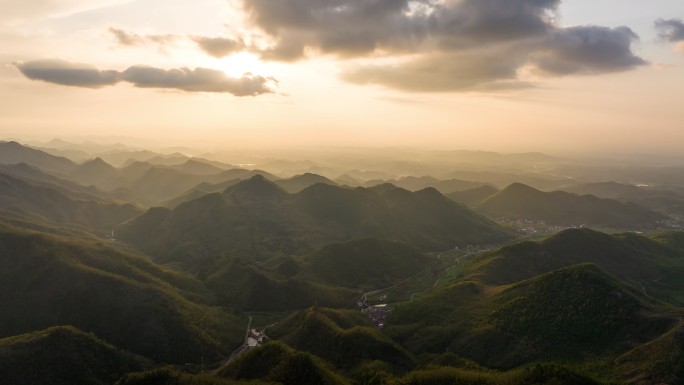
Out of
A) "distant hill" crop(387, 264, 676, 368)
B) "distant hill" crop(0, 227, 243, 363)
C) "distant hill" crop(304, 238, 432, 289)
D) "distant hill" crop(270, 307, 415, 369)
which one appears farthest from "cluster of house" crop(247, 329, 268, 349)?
"distant hill" crop(304, 238, 432, 289)

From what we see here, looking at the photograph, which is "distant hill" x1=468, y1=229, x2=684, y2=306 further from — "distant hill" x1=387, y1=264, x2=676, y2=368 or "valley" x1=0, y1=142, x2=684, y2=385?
"distant hill" x1=387, y1=264, x2=676, y2=368

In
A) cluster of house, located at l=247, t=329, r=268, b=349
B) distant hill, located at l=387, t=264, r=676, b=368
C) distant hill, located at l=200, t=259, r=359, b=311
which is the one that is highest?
distant hill, located at l=387, t=264, r=676, b=368

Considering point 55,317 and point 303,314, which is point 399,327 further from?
point 55,317

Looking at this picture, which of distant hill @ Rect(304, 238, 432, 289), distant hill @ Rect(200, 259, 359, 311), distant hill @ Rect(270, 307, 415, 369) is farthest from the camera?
distant hill @ Rect(304, 238, 432, 289)

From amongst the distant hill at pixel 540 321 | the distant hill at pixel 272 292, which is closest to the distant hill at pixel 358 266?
the distant hill at pixel 272 292

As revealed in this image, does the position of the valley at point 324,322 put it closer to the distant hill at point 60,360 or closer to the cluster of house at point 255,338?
the distant hill at point 60,360

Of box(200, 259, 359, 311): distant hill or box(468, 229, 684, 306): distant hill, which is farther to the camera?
box(468, 229, 684, 306): distant hill

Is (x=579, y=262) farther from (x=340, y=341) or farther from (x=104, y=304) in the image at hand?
(x=104, y=304)

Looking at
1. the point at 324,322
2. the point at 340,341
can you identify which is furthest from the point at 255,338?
the point at 340,341
